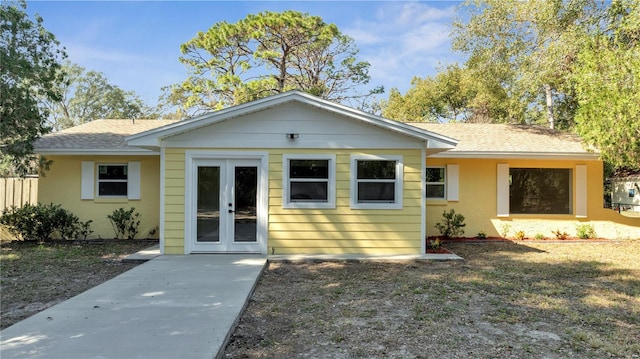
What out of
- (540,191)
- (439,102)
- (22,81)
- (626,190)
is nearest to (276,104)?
(22,81)

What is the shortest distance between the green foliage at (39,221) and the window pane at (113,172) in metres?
1.38

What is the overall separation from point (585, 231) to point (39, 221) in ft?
51.4

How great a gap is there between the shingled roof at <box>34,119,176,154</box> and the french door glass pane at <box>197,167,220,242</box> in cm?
302

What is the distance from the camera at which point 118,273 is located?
7.20 metres

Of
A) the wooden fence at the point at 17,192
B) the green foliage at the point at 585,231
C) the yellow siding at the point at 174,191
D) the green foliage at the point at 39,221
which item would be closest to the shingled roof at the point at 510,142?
the green foliage at the point at 585,231

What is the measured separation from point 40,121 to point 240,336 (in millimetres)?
9794

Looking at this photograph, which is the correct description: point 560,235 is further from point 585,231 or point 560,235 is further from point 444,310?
point 444,310

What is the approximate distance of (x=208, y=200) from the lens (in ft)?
28.2

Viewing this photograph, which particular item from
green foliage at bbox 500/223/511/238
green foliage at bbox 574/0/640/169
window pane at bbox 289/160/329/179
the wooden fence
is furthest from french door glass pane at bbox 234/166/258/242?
green foliage at bbox 574/0/640/169

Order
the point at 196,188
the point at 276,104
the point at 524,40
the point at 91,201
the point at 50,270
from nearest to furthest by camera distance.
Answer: the point at 50,270, the point at 276,104, the point at 196,188, the point at 91,201, the point at 524,40

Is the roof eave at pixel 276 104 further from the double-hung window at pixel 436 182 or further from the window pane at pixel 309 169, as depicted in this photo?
the double-hung window at pixel 436 182

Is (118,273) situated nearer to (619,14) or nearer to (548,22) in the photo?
(548,22)

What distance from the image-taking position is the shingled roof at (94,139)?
10.6 metres

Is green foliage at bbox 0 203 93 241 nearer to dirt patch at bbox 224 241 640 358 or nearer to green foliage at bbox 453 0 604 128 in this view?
dirt patch at bbox 224 241 640 358
